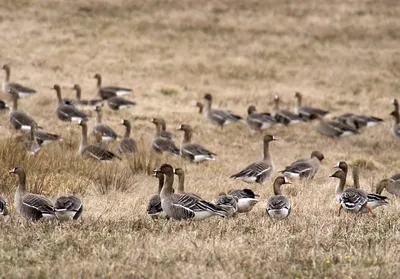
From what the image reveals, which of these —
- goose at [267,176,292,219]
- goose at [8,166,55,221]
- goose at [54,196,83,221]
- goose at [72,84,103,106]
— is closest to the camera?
goose at [54,196,83,221]

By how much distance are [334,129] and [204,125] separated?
14.0 ft

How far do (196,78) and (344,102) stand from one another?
704 centimetres

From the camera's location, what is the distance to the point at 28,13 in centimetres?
4422

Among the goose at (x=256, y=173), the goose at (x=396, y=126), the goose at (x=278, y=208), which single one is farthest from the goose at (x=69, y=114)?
the goose at (x=278, y=208)

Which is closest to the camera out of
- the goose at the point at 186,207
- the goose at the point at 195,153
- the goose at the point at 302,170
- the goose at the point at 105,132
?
the goose at the point at 186,207

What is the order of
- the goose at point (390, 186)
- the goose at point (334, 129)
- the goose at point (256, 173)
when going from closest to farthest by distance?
1. the goose at point (390, 186)
2. the goose at point (256, 173)
3. the goose at point (334, 129)

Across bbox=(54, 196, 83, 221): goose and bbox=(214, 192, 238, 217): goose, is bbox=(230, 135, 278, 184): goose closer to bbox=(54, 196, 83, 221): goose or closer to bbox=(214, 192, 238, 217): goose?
bbox=(214, 192, 238, 217): goose

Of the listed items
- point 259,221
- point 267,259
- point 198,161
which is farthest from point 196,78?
point 267,259

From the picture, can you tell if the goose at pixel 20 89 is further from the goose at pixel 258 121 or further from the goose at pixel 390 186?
the goose at pixel 390 186

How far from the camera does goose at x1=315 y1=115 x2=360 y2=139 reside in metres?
24.3

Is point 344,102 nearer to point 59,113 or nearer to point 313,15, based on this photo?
point 59,113

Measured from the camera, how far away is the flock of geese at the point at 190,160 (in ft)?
37.7

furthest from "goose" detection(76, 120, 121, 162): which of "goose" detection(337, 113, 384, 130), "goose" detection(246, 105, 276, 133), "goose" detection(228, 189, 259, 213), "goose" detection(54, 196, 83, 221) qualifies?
"goose" detection(337, 113, 384, 130)

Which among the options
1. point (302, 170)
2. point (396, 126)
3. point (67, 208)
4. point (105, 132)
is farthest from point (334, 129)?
point (67, 208)
